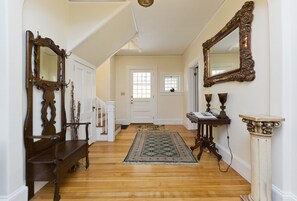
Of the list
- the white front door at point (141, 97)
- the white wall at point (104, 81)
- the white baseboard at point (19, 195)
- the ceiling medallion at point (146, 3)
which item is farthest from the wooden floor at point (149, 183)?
the white front door at point (141, 97)

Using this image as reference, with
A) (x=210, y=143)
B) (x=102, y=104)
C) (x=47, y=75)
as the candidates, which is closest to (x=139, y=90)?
(x=102, y=104)

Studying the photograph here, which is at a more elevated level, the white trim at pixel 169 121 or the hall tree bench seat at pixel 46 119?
the hall tree bench seat at pixel 46 119

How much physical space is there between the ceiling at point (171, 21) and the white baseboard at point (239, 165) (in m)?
2.50

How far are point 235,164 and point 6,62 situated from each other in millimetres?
2992

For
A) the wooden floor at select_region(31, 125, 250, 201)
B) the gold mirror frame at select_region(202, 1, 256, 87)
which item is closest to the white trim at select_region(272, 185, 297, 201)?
the wooden floor at select_region(31, 125, 250, 201)

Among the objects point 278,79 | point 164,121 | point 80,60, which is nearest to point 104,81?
point 80,60

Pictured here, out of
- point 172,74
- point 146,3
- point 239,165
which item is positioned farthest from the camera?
point 172,74

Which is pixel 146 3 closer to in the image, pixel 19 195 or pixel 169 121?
pixel 19 195

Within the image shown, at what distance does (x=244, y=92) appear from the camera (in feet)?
7.85

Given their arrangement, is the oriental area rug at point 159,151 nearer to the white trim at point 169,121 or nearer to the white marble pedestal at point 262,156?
the white marble pedestal at point 262,156

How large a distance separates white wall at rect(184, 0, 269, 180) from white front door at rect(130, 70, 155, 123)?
12.3 ft

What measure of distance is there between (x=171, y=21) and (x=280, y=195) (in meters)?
Answer: 3.40

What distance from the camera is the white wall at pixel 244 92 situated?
6.53ft

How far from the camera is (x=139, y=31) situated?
434cm
